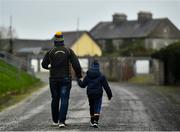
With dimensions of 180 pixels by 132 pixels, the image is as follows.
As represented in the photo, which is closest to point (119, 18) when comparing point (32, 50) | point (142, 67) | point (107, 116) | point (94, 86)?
point (32, 50)

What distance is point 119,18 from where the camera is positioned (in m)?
107

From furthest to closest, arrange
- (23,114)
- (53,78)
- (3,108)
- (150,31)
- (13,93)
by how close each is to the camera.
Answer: (150,31) → (13,93) → (3,108) → (23,114) → (53,78)

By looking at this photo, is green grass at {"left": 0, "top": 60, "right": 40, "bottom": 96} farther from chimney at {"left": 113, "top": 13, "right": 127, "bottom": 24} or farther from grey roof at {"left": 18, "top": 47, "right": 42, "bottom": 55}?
chimney at {"left": 113, "top": 13, "right": 127, "bottom": 24}

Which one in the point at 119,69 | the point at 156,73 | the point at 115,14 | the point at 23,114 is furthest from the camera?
the point at 115,14

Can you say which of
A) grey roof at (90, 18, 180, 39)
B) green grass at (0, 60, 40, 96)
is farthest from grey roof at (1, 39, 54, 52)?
green grass at (0, 60, 40, 96)

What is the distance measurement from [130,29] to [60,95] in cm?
8949

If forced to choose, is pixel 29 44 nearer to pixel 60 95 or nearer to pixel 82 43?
pixel 82 43

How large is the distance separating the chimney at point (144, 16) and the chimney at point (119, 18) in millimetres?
3881

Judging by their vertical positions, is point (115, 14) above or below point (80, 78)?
above

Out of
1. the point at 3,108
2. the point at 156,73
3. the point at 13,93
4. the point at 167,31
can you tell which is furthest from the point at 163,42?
the point at 3,108

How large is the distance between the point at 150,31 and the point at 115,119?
83.8m

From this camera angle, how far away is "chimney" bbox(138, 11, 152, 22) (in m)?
102

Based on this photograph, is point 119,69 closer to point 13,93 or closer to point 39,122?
point 13,93

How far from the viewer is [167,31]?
102 metres
